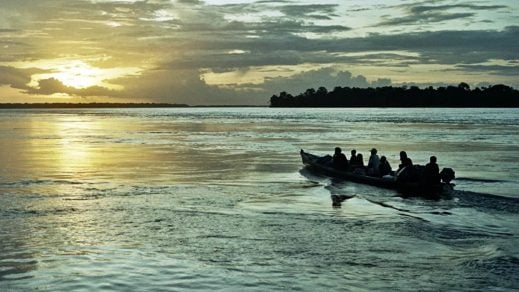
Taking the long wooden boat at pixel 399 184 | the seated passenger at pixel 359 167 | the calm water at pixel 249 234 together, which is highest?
the seated passenger at pixel 359 167

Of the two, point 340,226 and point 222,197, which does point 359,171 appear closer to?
point 222,197

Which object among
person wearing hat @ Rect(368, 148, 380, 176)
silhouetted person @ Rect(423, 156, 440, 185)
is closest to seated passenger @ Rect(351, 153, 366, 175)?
→ person wearing hat @ Rect(368, 148, 380, 176)

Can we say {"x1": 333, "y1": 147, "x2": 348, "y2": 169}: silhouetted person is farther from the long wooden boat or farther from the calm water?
the calm water

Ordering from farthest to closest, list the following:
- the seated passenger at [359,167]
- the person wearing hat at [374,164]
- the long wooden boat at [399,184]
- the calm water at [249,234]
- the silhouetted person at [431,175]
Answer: the seated passenger at [359,167], the person wearing hat at [374,164], the long wooden boat at [399,184], the silhouetted person at [431,175], the calm water at [249,234]

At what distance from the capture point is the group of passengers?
78.9 feet

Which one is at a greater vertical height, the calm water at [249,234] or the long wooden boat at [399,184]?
the long wooden boat at [399,184]

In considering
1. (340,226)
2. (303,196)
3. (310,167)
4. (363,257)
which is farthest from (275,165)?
(363,257)

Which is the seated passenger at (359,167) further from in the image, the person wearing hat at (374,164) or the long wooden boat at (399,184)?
the person wearing hat at (374,164)

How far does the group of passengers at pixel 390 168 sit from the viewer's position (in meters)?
24.1

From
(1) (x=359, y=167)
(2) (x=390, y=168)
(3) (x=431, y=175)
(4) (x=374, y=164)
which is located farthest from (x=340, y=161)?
(3) (x=431, y=175)

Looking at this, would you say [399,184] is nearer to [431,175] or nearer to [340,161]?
[431,175]

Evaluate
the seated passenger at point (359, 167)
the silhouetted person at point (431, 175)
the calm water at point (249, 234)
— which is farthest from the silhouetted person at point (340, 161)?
the silhouetted person at point (431, 175)

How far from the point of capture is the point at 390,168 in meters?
27.2

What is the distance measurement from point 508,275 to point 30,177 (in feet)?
80.1
